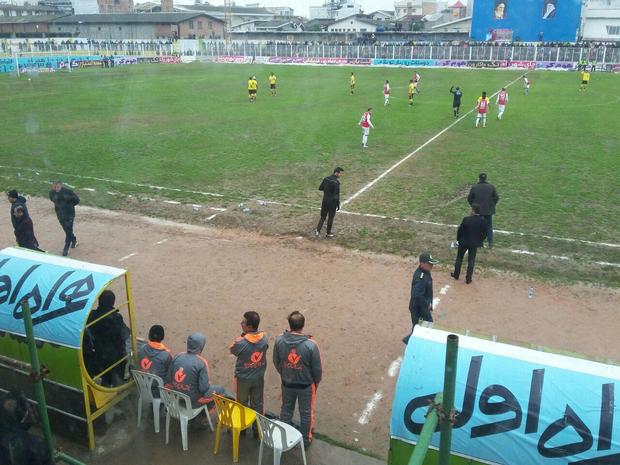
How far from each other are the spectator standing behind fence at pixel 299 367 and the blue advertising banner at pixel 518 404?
59.8 inches

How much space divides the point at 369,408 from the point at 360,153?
595 inches

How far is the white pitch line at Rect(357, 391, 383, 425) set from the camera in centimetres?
712

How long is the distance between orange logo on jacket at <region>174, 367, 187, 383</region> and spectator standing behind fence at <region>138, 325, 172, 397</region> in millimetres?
294

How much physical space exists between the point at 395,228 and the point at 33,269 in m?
8.96

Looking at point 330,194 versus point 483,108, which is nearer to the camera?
point 330,194

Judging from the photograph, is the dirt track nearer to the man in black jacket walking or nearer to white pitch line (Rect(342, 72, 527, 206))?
the man in black jacket walking

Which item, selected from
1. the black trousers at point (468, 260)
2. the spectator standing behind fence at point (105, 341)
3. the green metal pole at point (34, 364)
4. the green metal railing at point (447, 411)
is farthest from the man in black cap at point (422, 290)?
the green metal pole at point (34, 364)

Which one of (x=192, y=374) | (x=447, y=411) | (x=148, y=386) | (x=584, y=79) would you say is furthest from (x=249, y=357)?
(x=584, y=79)

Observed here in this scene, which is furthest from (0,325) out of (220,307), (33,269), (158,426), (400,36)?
(400,36)

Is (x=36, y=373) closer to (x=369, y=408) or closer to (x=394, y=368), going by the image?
(x=369, y=408)

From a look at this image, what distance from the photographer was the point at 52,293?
643cm

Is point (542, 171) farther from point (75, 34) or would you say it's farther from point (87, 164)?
point (75, 34)

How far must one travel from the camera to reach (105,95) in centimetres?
3997

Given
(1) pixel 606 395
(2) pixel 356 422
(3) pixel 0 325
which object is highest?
(1) pixel 606 395
